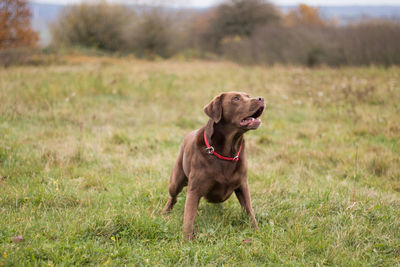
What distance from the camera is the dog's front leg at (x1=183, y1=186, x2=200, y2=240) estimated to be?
3252mm

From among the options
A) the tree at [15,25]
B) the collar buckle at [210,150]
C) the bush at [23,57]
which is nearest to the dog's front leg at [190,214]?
the collar buckle at [210,150]

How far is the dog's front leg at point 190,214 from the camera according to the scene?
3252 mm

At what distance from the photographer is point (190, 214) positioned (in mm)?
3291

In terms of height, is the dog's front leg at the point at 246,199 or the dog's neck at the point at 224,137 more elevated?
the dog's neck at the point at 224,137

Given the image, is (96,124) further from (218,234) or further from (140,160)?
(218,234)

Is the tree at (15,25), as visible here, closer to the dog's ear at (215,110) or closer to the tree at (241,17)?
the tree at (241,17)

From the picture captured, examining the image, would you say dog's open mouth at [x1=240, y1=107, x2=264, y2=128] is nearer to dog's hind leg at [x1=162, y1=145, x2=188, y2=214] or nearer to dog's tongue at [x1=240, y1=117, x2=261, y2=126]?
dog's tongue at [x1=240, y1=117, x2=261, y2=126]

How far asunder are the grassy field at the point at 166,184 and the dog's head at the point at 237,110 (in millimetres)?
1041

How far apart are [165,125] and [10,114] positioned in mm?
3367

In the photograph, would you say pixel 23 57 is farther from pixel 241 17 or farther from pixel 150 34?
pixel 241 17

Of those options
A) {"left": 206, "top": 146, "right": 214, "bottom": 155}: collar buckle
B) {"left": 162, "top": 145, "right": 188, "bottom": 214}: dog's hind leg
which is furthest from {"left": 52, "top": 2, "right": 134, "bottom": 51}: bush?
{"left": 206, "top": 146, "right": 214, "bottom": 155}: collar buckle

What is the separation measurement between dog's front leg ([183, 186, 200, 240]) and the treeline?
52.5 feet

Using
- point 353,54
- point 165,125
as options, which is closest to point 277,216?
point 165,125

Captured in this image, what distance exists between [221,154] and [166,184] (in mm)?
1398
